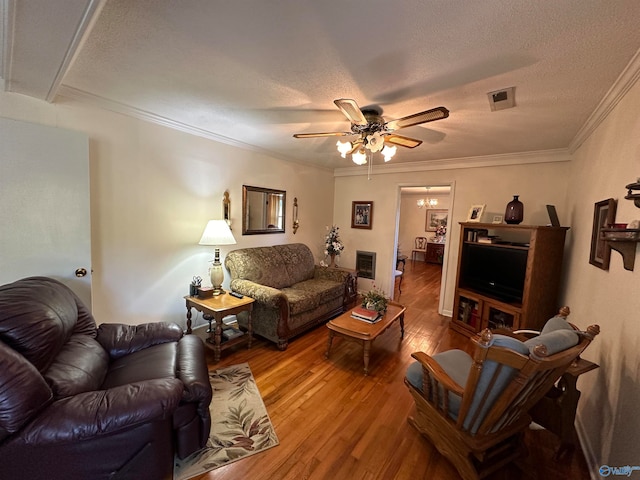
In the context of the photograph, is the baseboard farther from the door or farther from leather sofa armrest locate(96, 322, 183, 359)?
the door

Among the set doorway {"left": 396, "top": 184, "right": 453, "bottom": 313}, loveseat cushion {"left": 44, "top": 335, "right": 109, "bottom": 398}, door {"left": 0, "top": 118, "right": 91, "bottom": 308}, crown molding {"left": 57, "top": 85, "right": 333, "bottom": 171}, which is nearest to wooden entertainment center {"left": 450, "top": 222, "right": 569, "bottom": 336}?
crown molding {"left": 57, "top": 85, "right": 333, "bottom": 171}

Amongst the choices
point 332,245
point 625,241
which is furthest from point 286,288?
point 625,241

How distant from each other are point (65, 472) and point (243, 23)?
226cm

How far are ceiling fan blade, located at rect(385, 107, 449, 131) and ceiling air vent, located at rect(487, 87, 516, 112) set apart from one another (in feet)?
1.75

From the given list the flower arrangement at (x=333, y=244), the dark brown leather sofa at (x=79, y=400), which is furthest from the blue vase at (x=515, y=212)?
the dark brown leather sofa at (x=79, y=400)

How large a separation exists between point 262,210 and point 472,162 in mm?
3144

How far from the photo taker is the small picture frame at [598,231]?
5.75ft

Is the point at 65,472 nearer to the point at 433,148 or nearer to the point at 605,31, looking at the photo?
the point at 605,31

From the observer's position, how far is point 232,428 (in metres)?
1.83

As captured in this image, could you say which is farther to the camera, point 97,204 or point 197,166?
point 197,166

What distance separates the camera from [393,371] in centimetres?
259

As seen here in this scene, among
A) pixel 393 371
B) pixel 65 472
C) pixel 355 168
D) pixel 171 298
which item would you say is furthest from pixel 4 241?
pixel 355 168

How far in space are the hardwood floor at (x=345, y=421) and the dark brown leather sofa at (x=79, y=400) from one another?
0.40m

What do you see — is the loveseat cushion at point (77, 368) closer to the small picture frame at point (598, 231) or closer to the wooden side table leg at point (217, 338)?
the wooden side table leg at point (217, 338)
